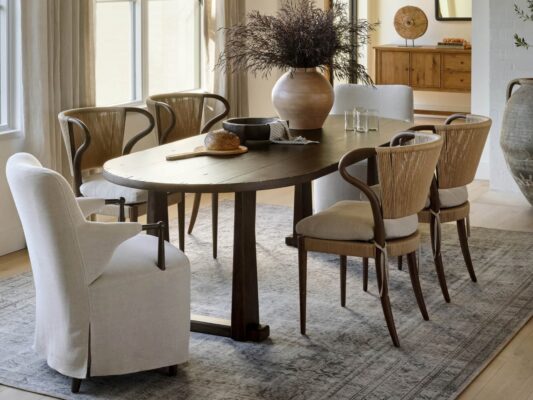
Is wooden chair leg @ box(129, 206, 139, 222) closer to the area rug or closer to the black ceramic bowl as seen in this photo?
the area rug

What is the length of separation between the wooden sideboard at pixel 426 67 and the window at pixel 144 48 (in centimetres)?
429

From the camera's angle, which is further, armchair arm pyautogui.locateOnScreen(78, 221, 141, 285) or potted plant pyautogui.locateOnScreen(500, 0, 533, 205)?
potted plant pyautogui.locateOnScreen(500, 0, 533, 205)

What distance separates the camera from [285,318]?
4.34m

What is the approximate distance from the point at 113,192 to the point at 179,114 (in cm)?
109

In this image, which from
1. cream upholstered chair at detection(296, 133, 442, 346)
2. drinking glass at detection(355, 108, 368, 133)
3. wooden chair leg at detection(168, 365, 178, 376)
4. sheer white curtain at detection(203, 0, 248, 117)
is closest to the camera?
wooden chair leg at detection(168, 365, 178, 376)

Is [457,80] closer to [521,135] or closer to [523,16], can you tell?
[523,16]

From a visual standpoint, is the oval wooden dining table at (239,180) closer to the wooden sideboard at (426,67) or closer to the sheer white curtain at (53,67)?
the sheer white curtain at (53,67)

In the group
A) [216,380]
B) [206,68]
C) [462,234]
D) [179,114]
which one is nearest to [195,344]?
[216,380]

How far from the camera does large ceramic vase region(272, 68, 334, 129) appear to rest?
493 cm

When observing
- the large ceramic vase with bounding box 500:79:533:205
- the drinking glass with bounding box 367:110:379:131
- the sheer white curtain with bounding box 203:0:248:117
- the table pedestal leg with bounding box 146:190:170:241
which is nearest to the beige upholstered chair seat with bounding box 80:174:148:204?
the table pedestal leg with bounding box 146:190:170:241

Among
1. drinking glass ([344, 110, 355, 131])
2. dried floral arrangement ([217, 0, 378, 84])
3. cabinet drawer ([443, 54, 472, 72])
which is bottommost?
drinking glass ([344, 110, 355, 131])

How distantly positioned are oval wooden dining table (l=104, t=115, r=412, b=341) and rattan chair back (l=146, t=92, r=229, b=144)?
96 centimetres

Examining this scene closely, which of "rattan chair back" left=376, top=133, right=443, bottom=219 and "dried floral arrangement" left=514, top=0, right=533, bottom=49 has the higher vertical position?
"dried floral arrangement" left=514, top=0, right=533, bottom=49

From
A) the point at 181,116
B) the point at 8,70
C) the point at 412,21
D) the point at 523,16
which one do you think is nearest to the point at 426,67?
the point at 412,21
